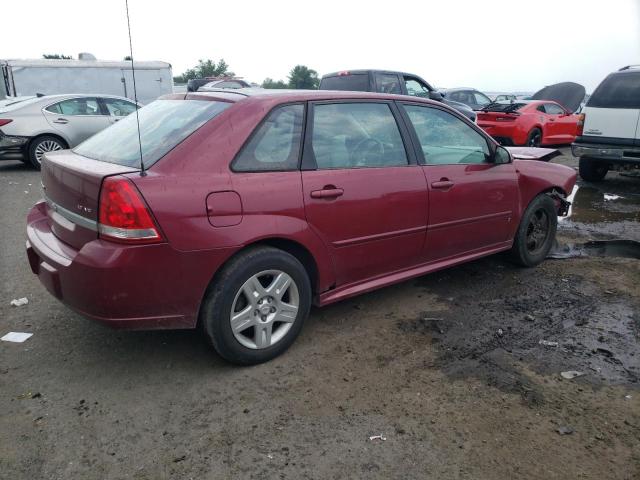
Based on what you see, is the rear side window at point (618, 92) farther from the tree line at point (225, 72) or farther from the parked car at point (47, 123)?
the tree line at point (225, 72)

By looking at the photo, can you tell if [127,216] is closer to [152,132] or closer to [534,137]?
[152,132]

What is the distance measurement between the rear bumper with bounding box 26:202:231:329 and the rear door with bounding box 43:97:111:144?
27.1 ft

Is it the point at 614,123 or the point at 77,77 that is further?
the point at 77,77

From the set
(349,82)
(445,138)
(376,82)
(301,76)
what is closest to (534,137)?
(376,82)

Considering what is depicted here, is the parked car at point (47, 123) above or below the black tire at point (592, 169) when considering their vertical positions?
above

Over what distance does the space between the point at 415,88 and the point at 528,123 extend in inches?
134

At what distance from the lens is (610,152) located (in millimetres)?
8312

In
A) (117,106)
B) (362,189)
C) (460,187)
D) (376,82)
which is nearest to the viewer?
(362,189)

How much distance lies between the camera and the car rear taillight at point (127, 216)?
105 inches

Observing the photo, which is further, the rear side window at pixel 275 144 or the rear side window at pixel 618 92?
the rear side window at pixel 618 92

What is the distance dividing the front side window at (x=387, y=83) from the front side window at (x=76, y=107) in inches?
225

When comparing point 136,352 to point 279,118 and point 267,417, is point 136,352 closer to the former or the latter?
point 267,417

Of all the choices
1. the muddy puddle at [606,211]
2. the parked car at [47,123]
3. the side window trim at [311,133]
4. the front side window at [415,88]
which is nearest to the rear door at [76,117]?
the parked car at [47,123]

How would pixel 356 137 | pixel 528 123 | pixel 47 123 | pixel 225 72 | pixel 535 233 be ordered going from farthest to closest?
pixel 225 72 → pixel 528 123 → pixel 47 123 → pixel 535 233 → pixel 356 137
